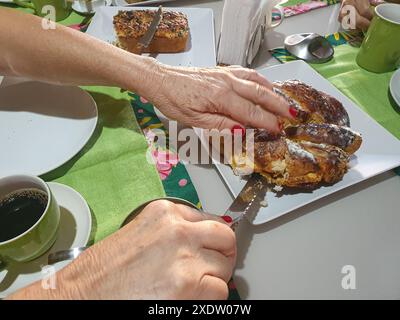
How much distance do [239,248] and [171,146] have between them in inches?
12.9

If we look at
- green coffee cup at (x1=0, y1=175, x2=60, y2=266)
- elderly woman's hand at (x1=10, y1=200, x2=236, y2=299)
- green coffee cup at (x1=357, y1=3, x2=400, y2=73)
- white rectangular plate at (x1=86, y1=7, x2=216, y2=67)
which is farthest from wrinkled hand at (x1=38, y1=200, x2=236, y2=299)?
green coffee cup at (x1=357, y1=3, x2=400, y2=73)

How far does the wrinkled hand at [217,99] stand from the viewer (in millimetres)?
755

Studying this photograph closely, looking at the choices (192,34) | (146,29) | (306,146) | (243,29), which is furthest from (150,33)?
(306,146)

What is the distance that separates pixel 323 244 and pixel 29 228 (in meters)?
0.61

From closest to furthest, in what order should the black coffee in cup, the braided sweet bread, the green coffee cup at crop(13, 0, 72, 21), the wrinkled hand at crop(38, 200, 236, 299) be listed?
the wrinkled hand at crop(38, 200, 236, 299) < the black coffee in cup < the braided sweet bread < the green coffee cup at crop(13, 0, 72, 21)

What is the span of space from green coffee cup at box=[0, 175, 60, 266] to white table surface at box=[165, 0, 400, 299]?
35 cm

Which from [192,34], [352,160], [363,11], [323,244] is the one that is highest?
[363,11]

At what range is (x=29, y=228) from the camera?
0.58 metres

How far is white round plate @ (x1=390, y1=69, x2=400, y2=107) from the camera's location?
0.97m

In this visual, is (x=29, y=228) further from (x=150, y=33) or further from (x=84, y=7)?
(x=84, y=7)

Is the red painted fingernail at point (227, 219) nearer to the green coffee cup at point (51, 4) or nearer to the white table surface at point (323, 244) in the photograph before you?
the white table surface at point (323, 244)

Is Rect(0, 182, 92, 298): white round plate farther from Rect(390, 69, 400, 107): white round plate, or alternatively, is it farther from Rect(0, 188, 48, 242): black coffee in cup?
Rect(390, 69, 400, 107): white round plate

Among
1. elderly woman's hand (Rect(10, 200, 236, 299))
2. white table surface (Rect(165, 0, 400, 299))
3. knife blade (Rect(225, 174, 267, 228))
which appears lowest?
white table surface (Rect(165, 0, 400, 299))
